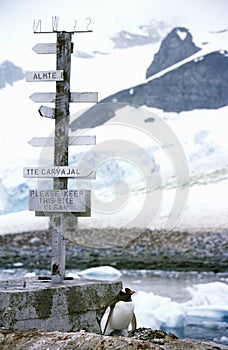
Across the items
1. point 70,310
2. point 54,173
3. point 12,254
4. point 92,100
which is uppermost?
point 92,100

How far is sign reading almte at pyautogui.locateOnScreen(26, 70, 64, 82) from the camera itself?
13.2 feet

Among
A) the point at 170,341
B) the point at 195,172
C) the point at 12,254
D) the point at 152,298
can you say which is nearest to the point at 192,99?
the point at 195,172

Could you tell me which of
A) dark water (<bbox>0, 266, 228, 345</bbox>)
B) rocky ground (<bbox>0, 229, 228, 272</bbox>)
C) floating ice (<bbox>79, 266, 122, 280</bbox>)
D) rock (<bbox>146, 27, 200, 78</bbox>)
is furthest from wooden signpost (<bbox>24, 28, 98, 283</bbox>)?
rock (<bbox>146, 27, 200, 78</bbox>)

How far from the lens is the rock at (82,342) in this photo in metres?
2.78

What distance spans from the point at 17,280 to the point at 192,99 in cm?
1136

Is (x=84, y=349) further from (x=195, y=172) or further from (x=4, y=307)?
(x=195, y=172)

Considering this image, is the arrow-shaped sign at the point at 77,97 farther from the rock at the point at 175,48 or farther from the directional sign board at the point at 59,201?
the rock at the point at 175,48

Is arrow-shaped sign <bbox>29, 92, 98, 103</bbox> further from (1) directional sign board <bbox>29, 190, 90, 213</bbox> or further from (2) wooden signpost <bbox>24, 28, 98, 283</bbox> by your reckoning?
(1) directional sign board <bbox>29, 190, 90, 213</bbox>

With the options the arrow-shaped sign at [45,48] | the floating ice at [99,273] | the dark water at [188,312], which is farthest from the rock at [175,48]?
the arrow-shaped sign at [45,48]

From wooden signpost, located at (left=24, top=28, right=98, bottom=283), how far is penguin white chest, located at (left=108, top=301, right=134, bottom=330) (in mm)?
518

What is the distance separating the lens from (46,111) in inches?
156

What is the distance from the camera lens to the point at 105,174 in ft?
40.7

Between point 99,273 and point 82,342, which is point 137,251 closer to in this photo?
point 99,273

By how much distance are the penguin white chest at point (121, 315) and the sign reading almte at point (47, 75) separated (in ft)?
4.18
